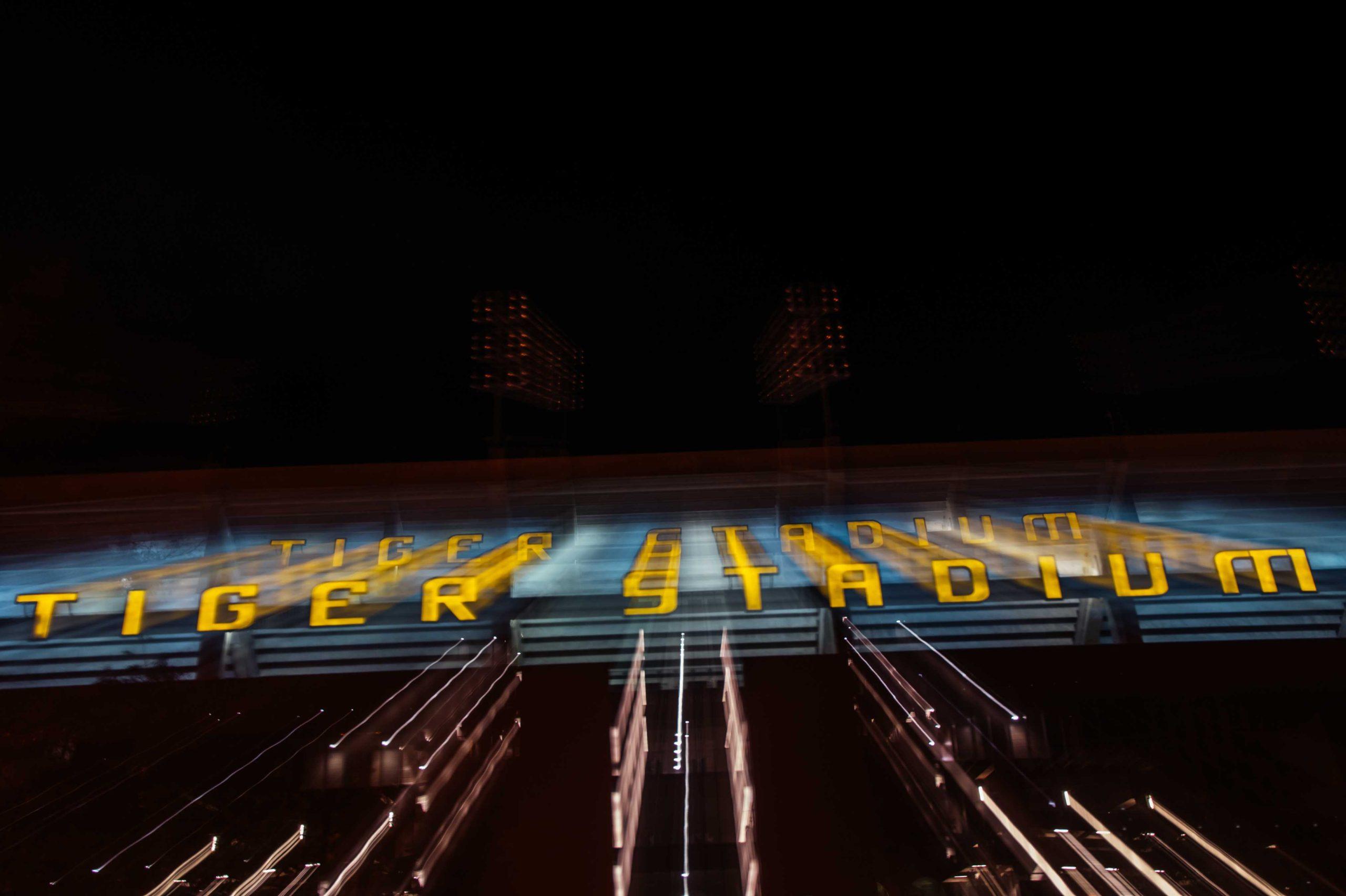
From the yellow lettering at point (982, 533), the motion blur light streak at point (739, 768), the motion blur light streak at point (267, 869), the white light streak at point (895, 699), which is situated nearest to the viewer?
the motion blur light streak at point (267, 869)

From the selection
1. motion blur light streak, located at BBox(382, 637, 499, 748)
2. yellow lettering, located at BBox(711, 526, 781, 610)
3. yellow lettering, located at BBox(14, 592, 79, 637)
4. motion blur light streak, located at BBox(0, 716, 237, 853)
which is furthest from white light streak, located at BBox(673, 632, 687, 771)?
yellow lettering, located at BBox(14, 592, 79, 637)

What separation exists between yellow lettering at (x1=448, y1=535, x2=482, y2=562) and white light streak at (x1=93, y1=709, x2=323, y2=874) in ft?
3.41

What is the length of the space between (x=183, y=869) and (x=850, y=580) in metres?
2.89

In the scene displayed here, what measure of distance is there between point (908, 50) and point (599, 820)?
3.45m

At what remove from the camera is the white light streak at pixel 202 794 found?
5.92 feet

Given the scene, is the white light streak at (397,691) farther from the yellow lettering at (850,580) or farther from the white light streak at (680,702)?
the yellow lettering at (850,580)

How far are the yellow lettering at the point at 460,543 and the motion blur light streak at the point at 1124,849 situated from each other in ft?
9.54

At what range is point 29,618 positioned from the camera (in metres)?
2.62

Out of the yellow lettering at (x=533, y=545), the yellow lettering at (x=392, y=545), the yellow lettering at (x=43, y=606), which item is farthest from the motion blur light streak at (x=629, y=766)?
the yellow lettering at (x=43, y=606)

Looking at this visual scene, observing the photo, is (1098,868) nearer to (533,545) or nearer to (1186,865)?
(1186,865)

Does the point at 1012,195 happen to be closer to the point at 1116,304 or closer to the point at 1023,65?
the point at 1023,65

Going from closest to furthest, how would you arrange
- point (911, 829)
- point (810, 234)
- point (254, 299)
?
point (911, 829), point (810, 234), point (254, 299)

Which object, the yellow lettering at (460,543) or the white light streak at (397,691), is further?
the yellow lettering at (460,543)

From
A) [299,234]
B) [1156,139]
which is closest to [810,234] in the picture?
[1156,139]
